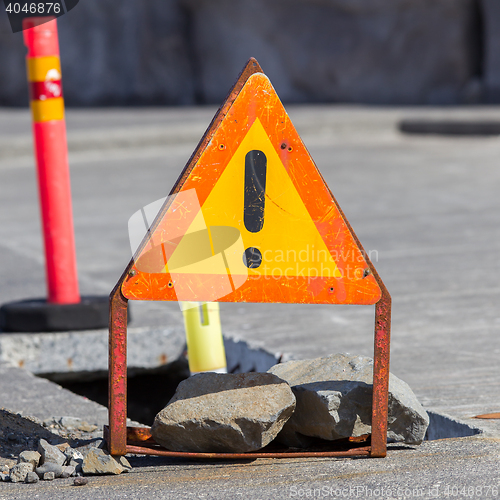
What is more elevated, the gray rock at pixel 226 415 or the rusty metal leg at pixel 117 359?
the rusty metal leg at pixel 117 359

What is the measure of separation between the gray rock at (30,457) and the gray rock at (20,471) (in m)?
0.02

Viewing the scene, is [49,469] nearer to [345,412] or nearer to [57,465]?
[57,465]

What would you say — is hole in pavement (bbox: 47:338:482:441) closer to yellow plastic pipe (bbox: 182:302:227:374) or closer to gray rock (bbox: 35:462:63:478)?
yellow plastic pipe (bbox: 182:302:227:374)

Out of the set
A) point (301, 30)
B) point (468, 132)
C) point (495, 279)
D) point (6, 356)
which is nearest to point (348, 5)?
point (301, 30)

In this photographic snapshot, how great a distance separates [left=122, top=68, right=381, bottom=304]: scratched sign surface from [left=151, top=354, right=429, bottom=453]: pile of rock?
23 cm

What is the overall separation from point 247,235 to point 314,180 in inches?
7.6

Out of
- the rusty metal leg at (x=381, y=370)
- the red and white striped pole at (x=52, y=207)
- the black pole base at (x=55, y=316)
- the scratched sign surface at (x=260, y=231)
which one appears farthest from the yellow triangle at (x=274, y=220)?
the black pole base at (x=55, y=316)

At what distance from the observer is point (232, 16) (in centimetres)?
1795

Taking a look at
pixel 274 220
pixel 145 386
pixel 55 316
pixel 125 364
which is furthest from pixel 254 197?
pixel 145 386

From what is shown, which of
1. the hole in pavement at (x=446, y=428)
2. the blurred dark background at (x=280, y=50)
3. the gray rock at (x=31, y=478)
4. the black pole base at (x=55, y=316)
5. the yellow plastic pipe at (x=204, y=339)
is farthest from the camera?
the blurred dark background at (x=280, y=50)

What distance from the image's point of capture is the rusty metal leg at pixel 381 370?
176 centimetres

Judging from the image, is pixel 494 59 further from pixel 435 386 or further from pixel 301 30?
pixel 435 386

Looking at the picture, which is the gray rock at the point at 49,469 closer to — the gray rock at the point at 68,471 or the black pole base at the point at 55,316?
the gray rock at the point at 68,471

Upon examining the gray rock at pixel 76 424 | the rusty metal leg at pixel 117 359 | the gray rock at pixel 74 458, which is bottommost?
the gray rock at pixel 76 424
